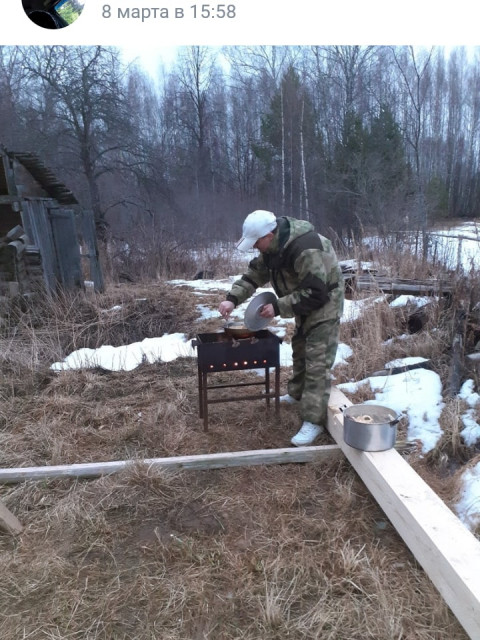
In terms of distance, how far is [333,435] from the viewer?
3.36 meters

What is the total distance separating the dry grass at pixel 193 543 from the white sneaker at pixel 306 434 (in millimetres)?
100

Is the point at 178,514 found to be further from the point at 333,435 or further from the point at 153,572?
the point at 333,435

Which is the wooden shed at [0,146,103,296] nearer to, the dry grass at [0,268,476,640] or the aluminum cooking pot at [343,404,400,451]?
the dry grass at [0,268,476,640]

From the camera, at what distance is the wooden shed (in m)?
7.54

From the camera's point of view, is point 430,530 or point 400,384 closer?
point 430,530

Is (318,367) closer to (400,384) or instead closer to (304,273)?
(304,273)

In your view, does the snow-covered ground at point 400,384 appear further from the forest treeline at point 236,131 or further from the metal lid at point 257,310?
the forest treeline at point 236,131

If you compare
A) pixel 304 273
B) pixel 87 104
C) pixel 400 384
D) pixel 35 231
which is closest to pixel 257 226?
pixel 304 273

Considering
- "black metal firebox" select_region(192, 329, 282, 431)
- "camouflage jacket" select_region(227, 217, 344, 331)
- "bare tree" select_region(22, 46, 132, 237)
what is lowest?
"black metal firebox" select_region(192, 329, 282, 431)

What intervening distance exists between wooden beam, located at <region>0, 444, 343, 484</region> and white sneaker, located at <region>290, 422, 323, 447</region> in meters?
0.18

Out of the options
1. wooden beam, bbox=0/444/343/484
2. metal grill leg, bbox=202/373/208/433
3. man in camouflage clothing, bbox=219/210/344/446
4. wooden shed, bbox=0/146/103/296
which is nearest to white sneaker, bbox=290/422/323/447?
man in camouflage clothing, bbox=219/210/344/446

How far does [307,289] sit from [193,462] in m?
1.35

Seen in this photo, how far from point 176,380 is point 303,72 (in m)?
19.9

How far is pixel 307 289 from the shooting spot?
3152 mm
